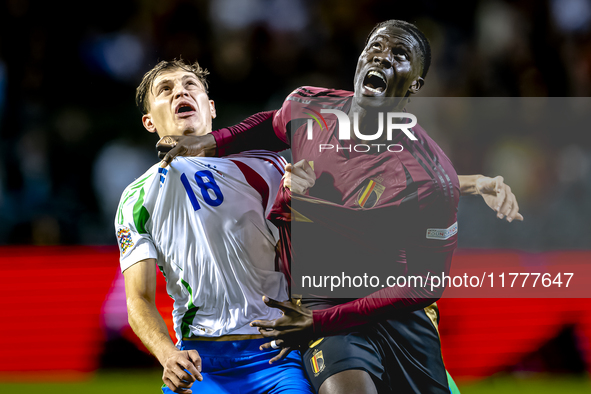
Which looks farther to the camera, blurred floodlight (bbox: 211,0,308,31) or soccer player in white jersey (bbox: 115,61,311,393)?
blurred floodlight (bbox: 211,0,308,31)

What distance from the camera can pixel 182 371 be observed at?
1.78 meters

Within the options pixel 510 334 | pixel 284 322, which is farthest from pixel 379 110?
pixel 510 334

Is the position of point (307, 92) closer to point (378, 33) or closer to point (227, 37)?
point (378, 33)

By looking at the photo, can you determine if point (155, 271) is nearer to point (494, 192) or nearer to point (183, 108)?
point (183, 108)

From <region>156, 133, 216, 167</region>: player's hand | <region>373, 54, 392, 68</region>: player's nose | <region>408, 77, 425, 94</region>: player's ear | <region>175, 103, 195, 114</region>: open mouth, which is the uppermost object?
<region>373, 54, 392, 68</region>: player's nose

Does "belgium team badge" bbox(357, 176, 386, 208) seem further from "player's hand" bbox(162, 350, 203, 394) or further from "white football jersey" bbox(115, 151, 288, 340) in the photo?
"player's hand" bbox(162, 350, 203, 394)

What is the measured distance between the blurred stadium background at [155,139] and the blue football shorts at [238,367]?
2.83 ft

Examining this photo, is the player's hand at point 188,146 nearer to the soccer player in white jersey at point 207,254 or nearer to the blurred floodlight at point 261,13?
the soccer player in white jersey at point 207,254

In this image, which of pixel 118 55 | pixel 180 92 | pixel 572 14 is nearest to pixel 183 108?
pixel 180 92

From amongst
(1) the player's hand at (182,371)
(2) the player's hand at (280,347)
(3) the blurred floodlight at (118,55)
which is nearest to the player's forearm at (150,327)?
(1) the player's hand at (182,371)

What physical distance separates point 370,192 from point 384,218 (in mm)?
110

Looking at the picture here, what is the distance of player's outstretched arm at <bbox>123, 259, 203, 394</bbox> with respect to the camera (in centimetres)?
179

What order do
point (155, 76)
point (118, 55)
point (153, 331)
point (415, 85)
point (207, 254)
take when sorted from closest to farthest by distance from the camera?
point (415, 85)
point (153, 331)
point (207, 254)
point (155, 76)
point (118, 55)

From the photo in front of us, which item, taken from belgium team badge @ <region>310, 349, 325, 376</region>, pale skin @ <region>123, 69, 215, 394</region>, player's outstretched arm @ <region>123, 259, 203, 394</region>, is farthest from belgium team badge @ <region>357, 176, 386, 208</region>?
player's outstretched arm @ <region>123, 259, 203, 394</region>
